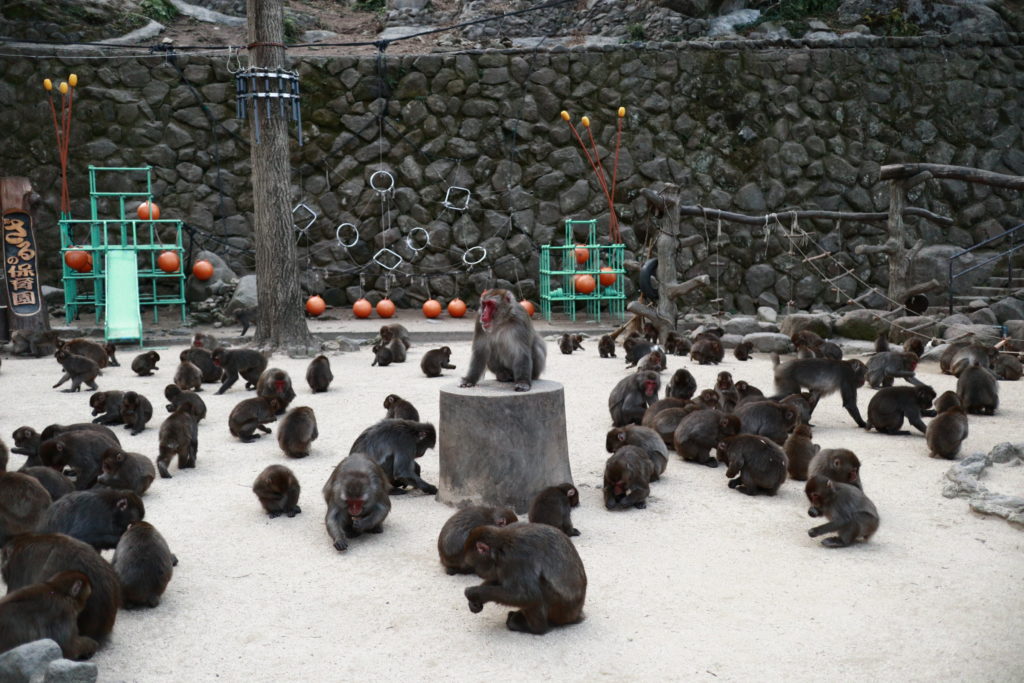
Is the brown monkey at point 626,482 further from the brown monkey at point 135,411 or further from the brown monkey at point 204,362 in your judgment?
the brown monkey at point 204,362

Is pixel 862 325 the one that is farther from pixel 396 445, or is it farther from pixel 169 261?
pixel 169 261

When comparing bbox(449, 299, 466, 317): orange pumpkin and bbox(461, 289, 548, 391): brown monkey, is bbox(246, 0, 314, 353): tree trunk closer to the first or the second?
bbox(449, 299, 466, 317): orange pumpkin

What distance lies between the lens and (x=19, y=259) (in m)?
13.6

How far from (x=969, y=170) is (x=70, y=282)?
45.5ft

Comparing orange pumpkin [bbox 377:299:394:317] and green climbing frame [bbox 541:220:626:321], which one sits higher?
green climbing frame [bbox 541:220:626:321]

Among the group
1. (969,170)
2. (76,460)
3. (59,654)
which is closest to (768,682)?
(59,654)

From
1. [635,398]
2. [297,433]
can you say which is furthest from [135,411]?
[635,398]

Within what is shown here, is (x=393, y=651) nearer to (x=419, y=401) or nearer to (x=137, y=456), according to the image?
(x=137, y=456)

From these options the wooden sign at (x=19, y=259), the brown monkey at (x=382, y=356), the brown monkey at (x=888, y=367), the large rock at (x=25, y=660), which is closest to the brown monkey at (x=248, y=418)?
the brown monkey at (x=382, y=356)

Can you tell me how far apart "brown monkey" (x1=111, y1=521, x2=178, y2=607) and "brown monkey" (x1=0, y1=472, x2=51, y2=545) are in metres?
0.67

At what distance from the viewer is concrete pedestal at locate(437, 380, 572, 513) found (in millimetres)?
5547

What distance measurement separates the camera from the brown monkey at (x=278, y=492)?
554cm

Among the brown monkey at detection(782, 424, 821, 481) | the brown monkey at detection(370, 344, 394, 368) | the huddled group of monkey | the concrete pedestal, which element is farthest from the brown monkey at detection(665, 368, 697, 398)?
the brown monkey at detection(370, 344, 394, 368)

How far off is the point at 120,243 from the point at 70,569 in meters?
14.4
